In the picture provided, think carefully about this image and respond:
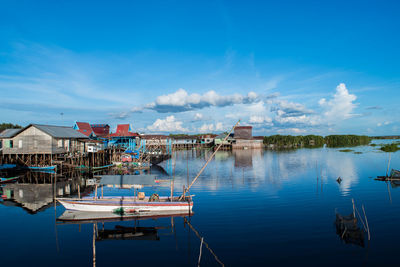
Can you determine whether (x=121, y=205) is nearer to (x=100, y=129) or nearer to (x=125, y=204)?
(x=125, y=204)

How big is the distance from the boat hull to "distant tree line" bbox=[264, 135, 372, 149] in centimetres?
9236

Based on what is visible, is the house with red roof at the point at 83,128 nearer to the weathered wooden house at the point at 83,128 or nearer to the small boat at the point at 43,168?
the weathered wooden house at the point at 83,128

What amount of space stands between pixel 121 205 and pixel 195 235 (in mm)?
5441

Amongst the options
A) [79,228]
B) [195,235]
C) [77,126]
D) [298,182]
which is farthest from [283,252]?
[77,126]

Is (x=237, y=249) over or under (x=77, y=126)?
under

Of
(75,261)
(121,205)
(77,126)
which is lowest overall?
(75,261)

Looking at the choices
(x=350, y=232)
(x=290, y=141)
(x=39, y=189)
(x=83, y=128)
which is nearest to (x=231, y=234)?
(x=350, y=232)

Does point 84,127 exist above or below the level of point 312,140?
above

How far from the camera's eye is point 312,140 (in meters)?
115

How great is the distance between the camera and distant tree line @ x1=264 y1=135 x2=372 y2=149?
10606 centimetres

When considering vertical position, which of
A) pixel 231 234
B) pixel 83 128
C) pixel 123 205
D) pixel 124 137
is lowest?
pixel 231 234

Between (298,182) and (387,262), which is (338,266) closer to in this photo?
(387,262)

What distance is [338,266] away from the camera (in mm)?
10812

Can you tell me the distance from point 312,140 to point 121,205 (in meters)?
113
